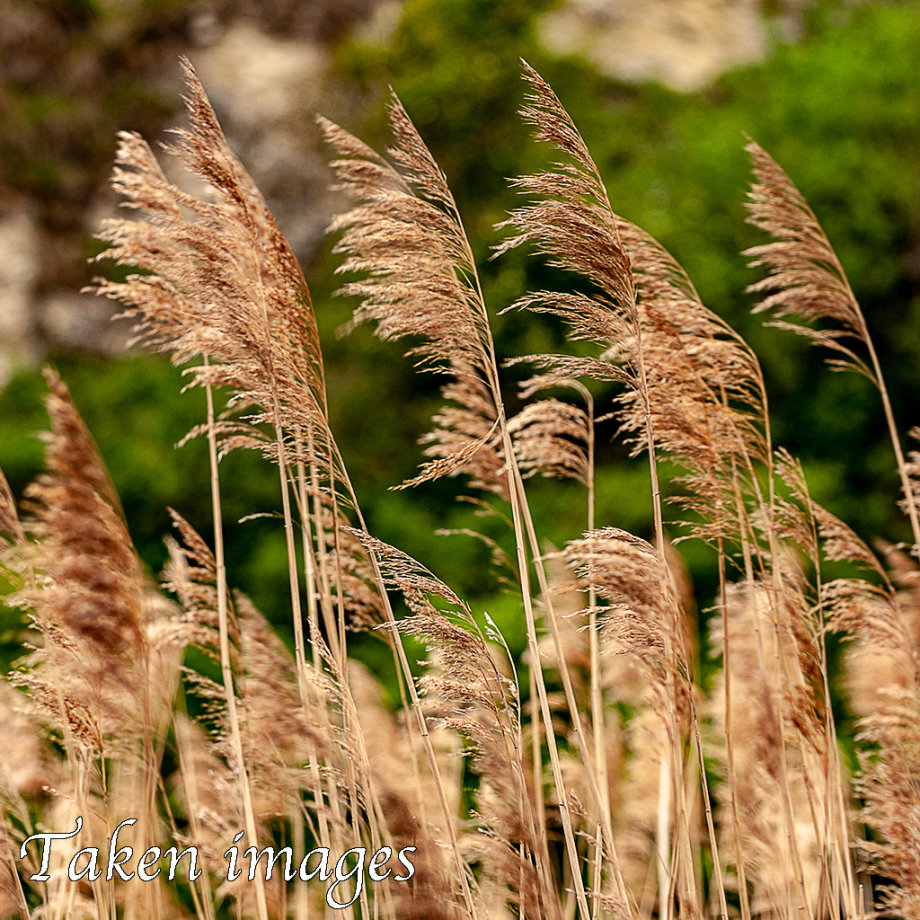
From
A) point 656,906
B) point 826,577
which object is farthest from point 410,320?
point 826,577

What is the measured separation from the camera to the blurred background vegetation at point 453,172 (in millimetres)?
8352

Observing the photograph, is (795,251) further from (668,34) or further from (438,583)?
(668,34)

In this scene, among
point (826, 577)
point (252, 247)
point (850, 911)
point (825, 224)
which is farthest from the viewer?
point (825, 224)

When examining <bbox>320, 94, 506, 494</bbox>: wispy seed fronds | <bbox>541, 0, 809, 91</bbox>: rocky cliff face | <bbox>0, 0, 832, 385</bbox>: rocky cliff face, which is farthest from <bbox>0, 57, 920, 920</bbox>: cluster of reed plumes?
<bbox>541, 0, 809, 91</bbox>: rocky cliff face

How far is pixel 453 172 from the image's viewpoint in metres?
9.65

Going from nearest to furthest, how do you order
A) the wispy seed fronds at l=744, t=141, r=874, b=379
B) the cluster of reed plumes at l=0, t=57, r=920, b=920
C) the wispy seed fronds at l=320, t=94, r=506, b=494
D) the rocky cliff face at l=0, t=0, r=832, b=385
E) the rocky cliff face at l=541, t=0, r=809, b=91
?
the cluster of reed plumes at l=0, t=57, r=920, b=920 → the wispy seed fronds at l=320, t=94, r=506, b=494 → the wispy seed fronds at l=744, t=141, r=874, b=379 → the rocky cliff face at l=0, t=0, r=832, b=385 → the rocky cliff face at l=541, t=0, r=809, b=91

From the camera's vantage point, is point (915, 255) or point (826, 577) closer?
point (826, 577)

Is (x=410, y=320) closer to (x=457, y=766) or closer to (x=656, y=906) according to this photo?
(x=457, y=766)

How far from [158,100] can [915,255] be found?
9545mm

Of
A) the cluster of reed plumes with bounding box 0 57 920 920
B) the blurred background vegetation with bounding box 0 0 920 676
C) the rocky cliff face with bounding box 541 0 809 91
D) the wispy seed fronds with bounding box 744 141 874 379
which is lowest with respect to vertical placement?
the cluster of reed plumes with bounding box 0 57 920 920

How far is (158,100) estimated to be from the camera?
38.8 feet

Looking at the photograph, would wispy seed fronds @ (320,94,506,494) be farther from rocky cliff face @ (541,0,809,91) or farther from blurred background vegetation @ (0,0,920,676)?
rocky cliff face @ (541,0,809,91)

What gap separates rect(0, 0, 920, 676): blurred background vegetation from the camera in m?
8.35

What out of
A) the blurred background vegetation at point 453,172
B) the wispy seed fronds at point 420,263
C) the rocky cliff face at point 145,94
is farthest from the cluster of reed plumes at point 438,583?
the rocky cliff face at point 145,94
